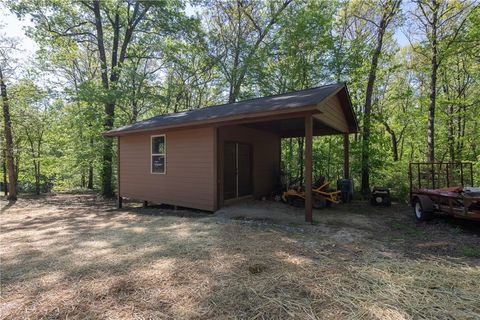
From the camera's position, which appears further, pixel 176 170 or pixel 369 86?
pixel 369 86

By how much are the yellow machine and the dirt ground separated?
173cm

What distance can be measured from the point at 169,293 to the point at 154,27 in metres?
14.5

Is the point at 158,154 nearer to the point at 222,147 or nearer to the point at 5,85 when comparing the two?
the point at 222,147

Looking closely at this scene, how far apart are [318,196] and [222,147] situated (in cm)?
307

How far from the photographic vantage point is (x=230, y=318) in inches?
84.7

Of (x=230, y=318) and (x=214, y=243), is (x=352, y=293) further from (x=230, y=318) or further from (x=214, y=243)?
(x=214, y=243)

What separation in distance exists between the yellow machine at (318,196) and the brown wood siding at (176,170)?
2.43 metres

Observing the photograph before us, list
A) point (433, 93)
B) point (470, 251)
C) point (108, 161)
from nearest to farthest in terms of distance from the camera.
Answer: point (470, 251)
point (433, 93)
point (108, 161)

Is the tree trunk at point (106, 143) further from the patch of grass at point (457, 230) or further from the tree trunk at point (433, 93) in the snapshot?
the tree trunk at point (433, 93)

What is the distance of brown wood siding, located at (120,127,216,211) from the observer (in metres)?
7.00

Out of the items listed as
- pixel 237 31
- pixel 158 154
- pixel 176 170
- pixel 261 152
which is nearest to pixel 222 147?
pixel 176 170

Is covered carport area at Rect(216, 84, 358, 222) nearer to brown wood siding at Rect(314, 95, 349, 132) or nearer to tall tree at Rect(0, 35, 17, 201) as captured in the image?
brown wood siding at Rect(314, 95, 349, 132)

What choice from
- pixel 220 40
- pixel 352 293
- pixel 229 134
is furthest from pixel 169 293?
pixel 220 40

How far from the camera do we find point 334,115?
7281 mm
